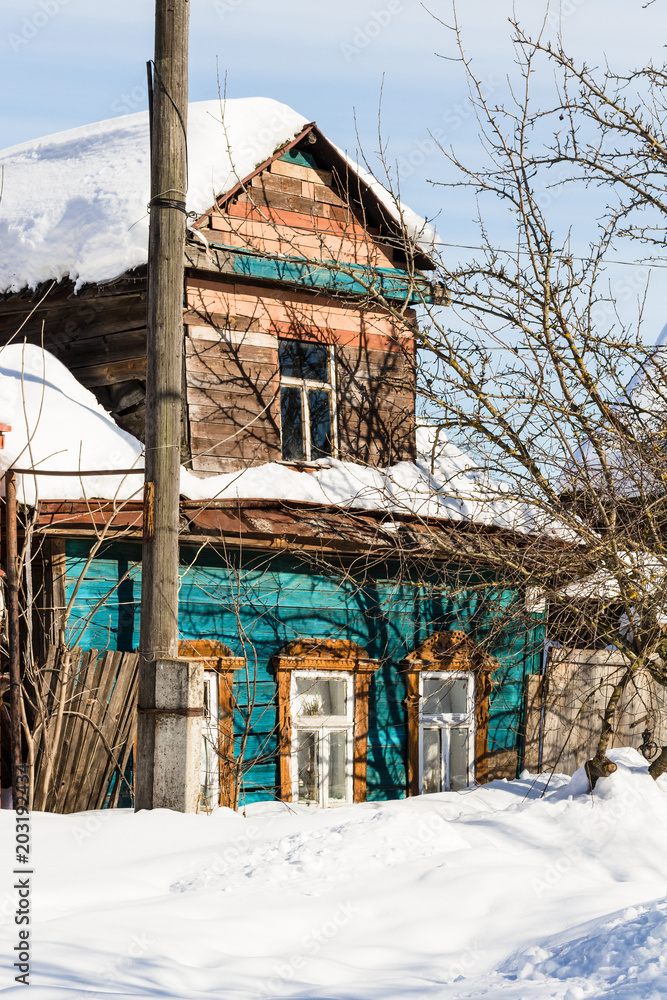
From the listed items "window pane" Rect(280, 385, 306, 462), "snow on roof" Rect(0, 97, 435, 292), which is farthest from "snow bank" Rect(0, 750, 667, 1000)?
"snow on roof" Rect(0, 97, 435, 292)

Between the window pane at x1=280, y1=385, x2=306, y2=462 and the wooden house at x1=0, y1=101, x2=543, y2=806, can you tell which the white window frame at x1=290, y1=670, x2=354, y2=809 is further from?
the window pane at x1=280, y1=385, x2=306, y2=462

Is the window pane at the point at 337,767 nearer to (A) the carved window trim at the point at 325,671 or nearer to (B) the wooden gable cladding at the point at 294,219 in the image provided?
(A) the carved window trim at the point at 325,671

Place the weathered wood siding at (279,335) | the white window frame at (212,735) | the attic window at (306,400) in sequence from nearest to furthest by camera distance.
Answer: the white window frame at (212,735), the weathered wood siding at (279,335), the attic window at (306,400)

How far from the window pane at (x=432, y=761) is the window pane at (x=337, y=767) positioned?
1.06 metres

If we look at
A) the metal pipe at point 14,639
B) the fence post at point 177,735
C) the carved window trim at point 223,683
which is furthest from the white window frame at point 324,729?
the fence post at point 177,735

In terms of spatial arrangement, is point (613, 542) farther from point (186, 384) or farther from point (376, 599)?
point (186, 384)

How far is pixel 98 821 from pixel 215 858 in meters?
0.92

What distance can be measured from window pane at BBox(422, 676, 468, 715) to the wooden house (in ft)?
0.08

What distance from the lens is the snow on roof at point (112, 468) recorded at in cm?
800

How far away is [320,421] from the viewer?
1059cm

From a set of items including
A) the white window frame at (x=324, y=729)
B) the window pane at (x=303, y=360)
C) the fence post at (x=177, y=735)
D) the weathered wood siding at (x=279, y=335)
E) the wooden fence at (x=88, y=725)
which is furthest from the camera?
the window pane at (x=303, y=360)

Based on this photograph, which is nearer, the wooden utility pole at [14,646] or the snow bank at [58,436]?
the wooden utility pole at [14,646]

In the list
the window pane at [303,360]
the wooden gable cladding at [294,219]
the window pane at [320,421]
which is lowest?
the window pane at [320,421]

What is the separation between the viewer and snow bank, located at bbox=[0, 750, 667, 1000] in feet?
11.9
